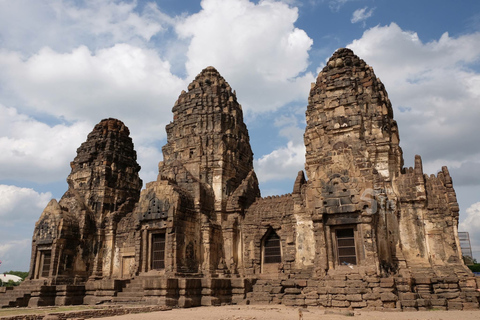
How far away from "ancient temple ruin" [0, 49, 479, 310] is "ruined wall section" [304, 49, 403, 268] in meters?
0.06

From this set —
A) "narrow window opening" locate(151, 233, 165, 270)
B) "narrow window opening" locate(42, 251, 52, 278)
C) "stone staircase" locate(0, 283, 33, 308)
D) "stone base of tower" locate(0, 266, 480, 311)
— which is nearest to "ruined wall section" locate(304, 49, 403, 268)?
"stone base of tower" locate(0, 266, 480, 311)

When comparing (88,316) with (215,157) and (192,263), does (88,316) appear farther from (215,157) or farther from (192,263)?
(215,157)

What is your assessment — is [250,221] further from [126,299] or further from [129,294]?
[126,299]

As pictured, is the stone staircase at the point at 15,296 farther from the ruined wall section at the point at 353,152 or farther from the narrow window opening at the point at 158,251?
the ruined wall section at the point at 353,152

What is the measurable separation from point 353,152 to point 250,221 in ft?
23.6

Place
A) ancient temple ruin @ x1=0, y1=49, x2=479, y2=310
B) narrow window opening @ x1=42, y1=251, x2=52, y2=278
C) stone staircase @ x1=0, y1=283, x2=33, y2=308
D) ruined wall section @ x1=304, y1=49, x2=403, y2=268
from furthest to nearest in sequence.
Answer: narrow window opening @ x1=42, y1=251, x2=52, y2=278, stone staircase @ x1=0, y1=283, x2=33, y2=308, ruined wall section @ x1=304, y1=49, x2=403, y2=268, ancient temple ruin @ x1=0, y1=49, x2=479, y2=310

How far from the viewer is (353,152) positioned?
1802 cm

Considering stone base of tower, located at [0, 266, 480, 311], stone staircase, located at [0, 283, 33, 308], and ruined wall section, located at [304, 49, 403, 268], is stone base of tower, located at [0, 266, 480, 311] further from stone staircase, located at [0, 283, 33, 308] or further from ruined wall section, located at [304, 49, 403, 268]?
ruined wall section, located at [304, 49, 403, 268]

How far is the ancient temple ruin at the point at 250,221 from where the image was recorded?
16344mm

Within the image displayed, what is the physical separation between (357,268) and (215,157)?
1097cm

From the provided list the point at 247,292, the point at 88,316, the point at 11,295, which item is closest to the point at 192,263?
the point at 247,292

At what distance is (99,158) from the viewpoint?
90.9 feet

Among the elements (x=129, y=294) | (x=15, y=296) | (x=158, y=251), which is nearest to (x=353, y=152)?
(x=158, y=251)

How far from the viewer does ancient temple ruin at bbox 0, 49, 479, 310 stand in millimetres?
16344
